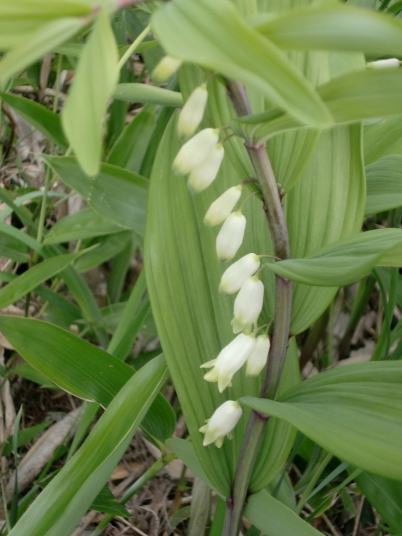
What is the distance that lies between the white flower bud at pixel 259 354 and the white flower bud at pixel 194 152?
0.23m

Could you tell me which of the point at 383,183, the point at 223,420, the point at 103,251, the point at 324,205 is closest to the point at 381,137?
the point at 383,183

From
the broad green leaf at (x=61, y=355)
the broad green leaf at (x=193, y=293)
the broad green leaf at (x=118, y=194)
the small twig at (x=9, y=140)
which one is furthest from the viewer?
the small twig at (x=9, y=140)

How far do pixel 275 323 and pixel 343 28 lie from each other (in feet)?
1.28

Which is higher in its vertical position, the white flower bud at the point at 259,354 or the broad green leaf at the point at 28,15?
the broad green leaf at the point at 28,15

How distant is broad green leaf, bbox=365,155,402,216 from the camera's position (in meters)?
0.78

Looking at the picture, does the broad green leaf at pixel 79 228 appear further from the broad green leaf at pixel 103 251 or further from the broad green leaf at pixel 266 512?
the broad green leaf at pixel 266 512

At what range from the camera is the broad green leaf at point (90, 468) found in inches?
27.5

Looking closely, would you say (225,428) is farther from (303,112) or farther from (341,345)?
(341,345)

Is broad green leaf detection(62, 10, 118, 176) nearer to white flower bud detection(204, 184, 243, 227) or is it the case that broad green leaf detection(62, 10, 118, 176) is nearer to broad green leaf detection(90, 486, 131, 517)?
white flower bud detection(204, 184, 243, 227)

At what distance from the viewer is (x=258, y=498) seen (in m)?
0.80

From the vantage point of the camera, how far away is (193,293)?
31.0 inches

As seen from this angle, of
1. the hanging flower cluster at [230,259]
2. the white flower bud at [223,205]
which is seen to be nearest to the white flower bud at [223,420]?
the hanging flower cluster at [230,259]

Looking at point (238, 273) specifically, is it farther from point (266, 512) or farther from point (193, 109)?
point (266, 512)

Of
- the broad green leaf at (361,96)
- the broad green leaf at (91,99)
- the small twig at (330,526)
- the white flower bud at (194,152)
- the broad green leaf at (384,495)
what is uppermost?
the broad green leaf at (91,99)
